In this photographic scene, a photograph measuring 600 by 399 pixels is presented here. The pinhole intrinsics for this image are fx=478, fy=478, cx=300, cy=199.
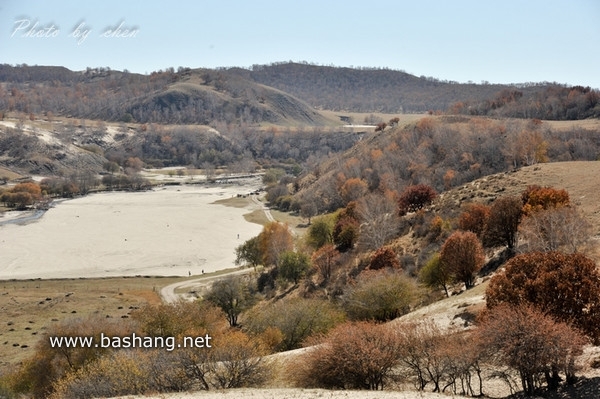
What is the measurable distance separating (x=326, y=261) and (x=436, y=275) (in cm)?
1880

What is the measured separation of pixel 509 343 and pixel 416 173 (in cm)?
7807

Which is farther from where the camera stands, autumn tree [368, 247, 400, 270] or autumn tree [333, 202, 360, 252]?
autumn tree [333, 202, 360, 252]

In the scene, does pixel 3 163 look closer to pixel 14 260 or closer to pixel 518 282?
pixel 14 260

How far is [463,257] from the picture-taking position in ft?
119

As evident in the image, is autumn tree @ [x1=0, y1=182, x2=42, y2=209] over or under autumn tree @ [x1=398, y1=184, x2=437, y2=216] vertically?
under

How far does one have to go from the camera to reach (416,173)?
93188 millimetres

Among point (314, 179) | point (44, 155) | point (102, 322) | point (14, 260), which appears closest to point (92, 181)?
point (44, 155)

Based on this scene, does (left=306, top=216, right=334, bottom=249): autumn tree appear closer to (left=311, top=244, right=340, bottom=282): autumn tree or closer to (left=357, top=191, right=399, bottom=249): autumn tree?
(left=357, top=191, right=399, bottom=249): autumn tree

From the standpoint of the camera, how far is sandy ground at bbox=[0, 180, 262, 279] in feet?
239

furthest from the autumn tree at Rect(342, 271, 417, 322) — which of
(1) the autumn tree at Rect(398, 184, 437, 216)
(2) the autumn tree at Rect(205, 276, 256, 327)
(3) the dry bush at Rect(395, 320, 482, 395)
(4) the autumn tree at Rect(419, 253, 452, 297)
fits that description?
(1) the autumn tree at Rect(398, 184, 437, 216)

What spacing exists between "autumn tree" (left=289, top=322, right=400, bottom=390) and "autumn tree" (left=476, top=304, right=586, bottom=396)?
165 inches

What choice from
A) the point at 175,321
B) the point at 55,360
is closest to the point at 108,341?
the point at 55,360

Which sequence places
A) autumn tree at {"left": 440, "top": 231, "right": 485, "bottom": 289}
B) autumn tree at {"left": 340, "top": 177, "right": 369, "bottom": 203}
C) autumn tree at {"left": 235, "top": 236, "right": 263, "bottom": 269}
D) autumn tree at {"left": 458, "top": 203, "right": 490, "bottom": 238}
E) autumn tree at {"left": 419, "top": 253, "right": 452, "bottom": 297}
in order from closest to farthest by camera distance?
autumn tree at {"left": 440, "top": 231, "right": 485, "bottom": 289}
autumn tree at {"left": 419, "top": 253, "right": 452, "bottom": 297}
autumn tree at {"left": 458, "top": 203, "right": 490, "bottom": 238}
autumn tree at {"left": 235, "top": 236, "right": 263, "bottom": 269}
autumn tree at {"left": 340, "top": 177, "right": 369, "bottom": 203}

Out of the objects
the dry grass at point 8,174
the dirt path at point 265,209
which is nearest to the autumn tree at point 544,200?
the dirt path at point 265,209
